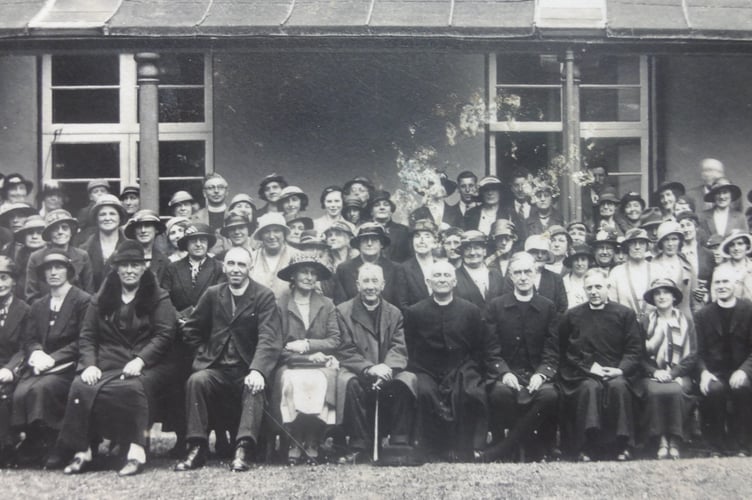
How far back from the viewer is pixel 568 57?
7973mm

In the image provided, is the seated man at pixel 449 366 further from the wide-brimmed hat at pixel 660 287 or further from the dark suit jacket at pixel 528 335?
the wide-brimmed hat at pixel 660 287

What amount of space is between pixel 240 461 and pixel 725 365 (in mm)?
3671

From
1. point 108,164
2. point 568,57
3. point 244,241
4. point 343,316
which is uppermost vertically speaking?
point 568,57

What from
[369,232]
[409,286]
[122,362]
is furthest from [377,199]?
[122,362]

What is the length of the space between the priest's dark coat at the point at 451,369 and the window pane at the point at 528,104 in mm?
3357

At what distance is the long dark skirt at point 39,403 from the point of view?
647cm

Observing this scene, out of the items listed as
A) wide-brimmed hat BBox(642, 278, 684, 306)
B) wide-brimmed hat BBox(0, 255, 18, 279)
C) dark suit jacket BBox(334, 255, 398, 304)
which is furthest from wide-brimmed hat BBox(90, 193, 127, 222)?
wide-brimmed hat BBox(642, 278, 684, 306)

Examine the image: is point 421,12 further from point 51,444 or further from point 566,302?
point 51,444

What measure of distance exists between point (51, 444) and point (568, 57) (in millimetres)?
5208

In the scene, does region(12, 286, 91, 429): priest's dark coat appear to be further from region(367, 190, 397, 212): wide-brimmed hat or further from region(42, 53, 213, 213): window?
region(42, 53, 213, 213): window

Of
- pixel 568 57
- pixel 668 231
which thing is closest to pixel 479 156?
pixel 568 57

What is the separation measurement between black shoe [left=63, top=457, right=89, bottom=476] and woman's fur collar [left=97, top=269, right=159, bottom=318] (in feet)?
3.39

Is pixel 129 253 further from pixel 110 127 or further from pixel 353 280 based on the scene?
pixel 110 127

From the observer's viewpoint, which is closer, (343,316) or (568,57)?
(343,316)
